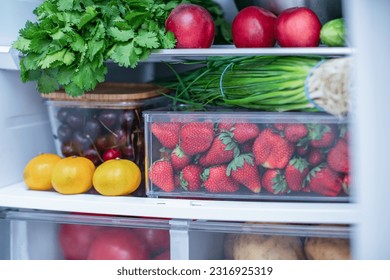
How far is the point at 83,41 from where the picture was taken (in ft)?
3.98

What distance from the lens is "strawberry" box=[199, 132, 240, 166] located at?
1.18 meters

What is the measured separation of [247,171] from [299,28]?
331mm

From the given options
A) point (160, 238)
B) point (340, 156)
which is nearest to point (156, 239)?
point (160, 238)

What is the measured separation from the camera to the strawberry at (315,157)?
3.67ft

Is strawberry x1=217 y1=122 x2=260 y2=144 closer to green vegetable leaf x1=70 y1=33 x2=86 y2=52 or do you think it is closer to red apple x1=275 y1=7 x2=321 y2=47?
red apple x1=275 y1=7 x2=321 y2=47

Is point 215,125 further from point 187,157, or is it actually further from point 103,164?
point 103,164

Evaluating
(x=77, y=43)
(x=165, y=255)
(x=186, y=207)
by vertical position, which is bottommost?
(x=165, y=255)

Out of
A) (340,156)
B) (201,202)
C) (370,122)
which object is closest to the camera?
(370,122)

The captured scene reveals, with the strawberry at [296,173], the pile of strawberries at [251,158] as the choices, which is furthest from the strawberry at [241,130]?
the strawberry at [296,173]

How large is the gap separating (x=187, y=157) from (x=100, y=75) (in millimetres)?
273

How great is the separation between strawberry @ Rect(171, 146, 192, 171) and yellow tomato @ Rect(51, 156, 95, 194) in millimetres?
221

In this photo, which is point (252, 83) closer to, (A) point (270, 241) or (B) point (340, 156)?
(B) point (340, 156)

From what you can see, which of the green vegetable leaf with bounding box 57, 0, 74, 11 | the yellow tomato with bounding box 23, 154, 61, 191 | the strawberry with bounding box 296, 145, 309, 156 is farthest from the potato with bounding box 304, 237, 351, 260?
the green vegetable leaf with bounding box 57, 0, 74, 11

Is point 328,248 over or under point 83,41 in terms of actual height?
under
